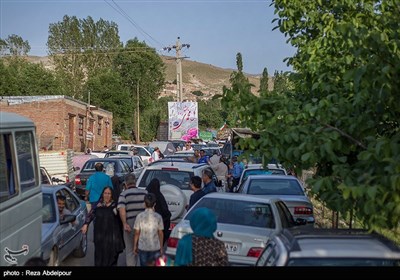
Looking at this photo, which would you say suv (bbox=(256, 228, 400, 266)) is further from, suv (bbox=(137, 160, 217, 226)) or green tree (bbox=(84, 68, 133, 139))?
green tree (bbox=(84, 68, 133, 139))

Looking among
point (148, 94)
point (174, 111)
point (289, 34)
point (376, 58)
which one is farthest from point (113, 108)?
point (376, 58)

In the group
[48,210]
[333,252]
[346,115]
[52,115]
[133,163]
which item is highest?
[346,115]

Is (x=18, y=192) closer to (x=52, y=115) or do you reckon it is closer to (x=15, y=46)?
(x=52, y=115)

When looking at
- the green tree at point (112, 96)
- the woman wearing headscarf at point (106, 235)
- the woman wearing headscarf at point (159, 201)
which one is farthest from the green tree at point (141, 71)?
the woman wearing headscarf at point (106, 235)

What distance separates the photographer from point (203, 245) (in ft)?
19.6

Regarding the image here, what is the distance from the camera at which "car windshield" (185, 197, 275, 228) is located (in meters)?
8.93

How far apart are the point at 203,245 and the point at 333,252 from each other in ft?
4.38

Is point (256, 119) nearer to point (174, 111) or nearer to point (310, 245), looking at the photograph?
point (310, 245)

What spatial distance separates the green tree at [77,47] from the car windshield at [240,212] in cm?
6288

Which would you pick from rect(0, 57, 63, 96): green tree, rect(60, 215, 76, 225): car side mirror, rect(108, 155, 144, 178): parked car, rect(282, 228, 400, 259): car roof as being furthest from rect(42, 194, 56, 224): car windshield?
rect(0, 57, 63, 96): green tree

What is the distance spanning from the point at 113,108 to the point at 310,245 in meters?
60.4

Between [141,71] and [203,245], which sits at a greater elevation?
[141,71]

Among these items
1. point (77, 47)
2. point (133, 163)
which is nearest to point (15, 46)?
point (77, 47)

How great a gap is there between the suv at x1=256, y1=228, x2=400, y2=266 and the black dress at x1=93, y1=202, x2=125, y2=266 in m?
4.07
